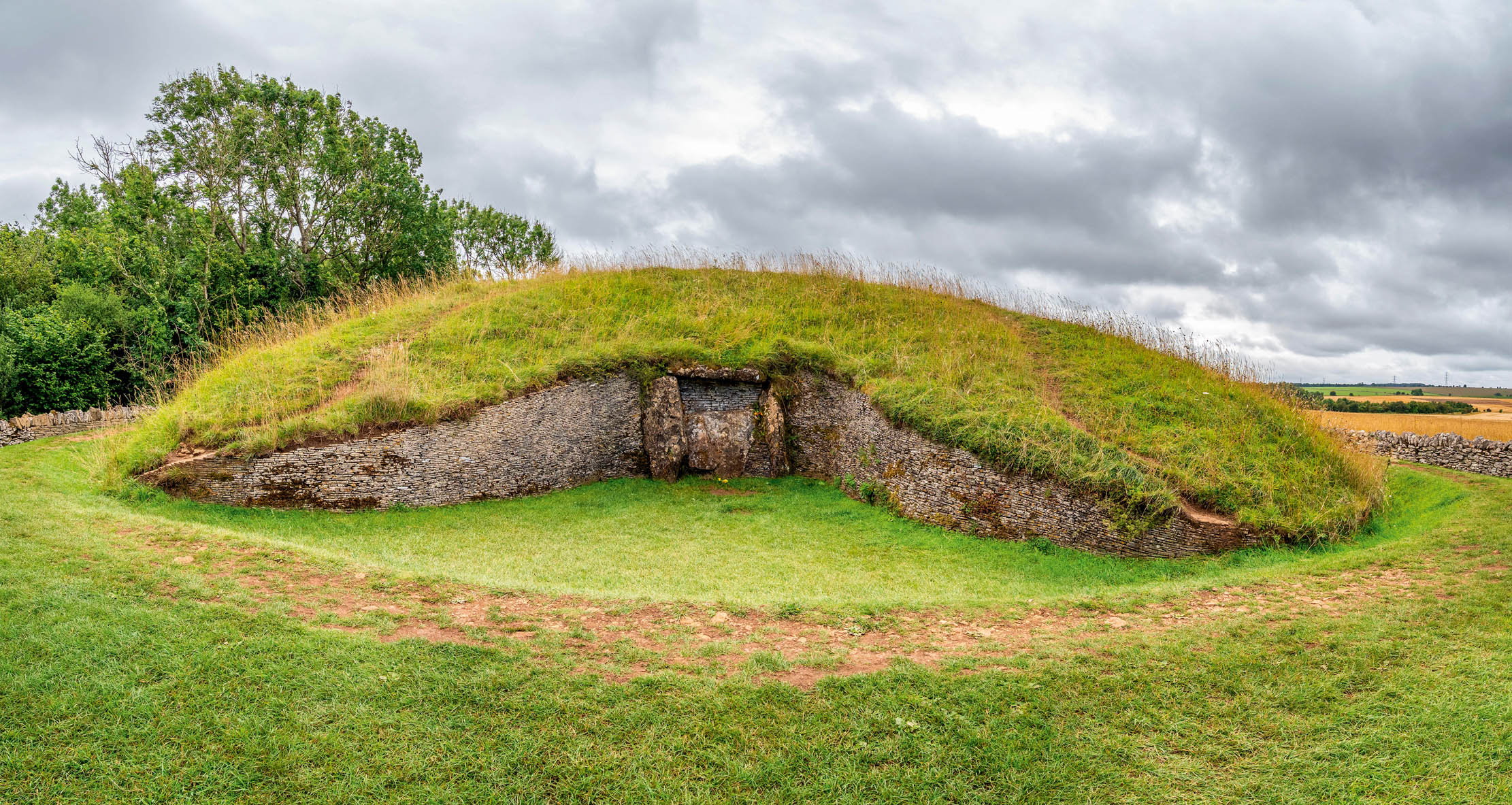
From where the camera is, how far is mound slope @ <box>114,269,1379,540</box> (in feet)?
39.8

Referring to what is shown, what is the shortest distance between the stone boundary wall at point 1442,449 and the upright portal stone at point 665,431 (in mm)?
13343

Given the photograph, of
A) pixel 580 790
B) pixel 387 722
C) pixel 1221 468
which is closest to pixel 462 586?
pixel 387 722

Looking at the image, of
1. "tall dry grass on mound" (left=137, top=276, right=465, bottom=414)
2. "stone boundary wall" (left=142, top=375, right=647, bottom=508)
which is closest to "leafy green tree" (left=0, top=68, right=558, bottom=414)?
"tall dry grass on mound" (left=137, top=276, right=465, bottom=414)

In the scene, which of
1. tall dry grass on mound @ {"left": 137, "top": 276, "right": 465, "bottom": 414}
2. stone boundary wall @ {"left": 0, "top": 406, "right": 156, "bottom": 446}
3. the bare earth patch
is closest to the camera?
the bare earth patch

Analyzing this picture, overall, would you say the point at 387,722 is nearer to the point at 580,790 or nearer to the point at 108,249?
the point at 580,790

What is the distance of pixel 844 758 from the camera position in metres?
5.08

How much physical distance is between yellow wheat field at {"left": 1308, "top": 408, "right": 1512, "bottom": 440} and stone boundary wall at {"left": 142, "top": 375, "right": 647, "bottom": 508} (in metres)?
14.9

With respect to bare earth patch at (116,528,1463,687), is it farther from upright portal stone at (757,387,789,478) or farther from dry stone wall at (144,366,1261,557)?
upright portal stone at (757,387,789,478)

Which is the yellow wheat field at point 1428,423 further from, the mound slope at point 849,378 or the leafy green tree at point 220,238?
the leafy green tree at point 220,238

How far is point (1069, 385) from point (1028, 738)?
11215mm

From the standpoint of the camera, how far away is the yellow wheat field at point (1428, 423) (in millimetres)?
15930

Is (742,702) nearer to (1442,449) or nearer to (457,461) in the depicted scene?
(457,461)

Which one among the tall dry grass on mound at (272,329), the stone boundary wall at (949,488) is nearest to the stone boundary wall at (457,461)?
the stone boundary wall at (949,488)

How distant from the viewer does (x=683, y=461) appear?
16.1 m
